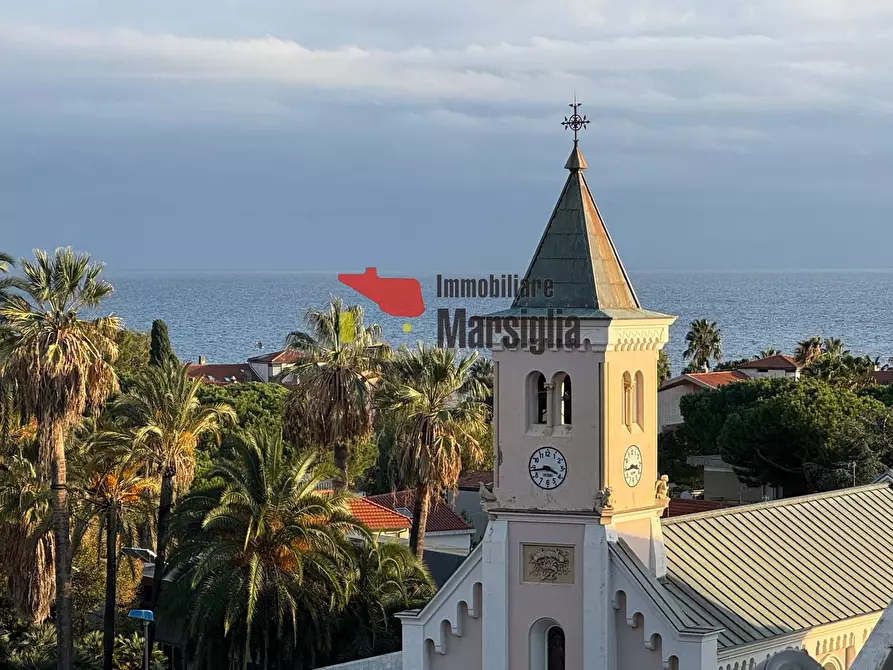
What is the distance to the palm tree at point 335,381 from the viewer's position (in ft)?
142

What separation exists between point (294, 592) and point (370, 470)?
3350 centimetres

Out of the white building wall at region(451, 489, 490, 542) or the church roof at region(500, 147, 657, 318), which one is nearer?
the church roof at region(500, 147, 657, 318)

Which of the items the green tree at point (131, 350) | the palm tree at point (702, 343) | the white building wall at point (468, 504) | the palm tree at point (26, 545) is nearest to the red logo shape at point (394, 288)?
the white building wall at point (468, 504)

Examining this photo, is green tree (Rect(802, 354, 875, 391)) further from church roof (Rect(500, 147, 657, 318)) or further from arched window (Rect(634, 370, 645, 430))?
church roof (Rect(500, 147, 657, 318))

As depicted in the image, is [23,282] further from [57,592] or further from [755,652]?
[755,652]

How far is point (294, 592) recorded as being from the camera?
34.7 metres

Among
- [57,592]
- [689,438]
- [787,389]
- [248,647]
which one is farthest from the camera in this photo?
[689,438]

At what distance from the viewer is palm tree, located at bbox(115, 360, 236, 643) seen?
3928 centimetres

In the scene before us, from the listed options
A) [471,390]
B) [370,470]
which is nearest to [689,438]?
[370,470]

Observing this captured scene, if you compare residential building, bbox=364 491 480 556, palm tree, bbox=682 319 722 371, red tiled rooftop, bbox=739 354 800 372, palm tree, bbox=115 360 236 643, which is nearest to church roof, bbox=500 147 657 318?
palm tree, bbox=115 360 236 643

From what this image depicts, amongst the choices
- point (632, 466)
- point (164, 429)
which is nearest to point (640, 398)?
point (632, 466)

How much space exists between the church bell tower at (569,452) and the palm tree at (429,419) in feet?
50.0

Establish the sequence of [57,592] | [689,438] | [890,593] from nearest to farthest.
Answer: [890,593] → [57,592] → [689,438]

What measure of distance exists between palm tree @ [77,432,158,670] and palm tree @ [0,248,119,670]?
1003 millimetres
